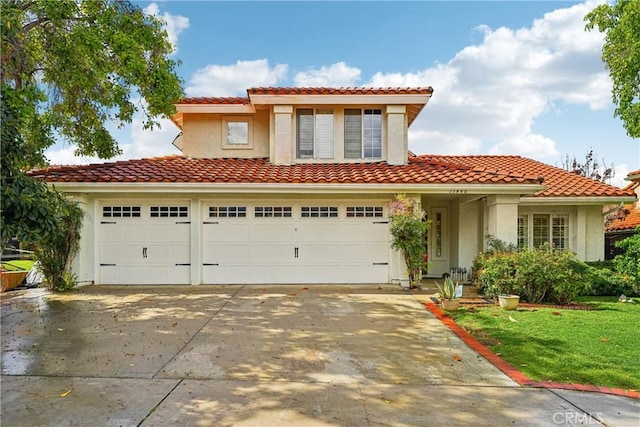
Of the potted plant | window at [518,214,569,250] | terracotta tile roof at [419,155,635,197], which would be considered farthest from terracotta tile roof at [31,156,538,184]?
the potted plant

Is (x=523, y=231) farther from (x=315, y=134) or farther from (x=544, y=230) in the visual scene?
(x=315, y=134)

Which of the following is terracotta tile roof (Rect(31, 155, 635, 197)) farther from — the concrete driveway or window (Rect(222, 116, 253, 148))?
the concrete driveway

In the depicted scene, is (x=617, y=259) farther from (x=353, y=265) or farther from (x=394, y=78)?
(x=394, y=78)

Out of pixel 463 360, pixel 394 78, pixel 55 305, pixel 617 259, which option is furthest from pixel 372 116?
pixel 55 305

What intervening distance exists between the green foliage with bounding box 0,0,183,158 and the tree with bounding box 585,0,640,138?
11.0 meters

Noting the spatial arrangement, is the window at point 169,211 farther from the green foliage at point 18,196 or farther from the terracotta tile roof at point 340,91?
the green foliage at point 18,196

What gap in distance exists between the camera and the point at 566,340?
620 centimetres

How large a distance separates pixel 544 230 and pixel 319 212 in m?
7.72

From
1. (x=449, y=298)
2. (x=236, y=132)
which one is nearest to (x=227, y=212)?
(x=236, y=132)

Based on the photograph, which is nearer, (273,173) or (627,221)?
(273,173)

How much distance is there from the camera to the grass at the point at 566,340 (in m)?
4.88

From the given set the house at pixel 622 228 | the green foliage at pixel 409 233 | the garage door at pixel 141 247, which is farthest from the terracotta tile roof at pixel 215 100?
the house at pixel 622 228

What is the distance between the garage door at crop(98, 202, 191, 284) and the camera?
36.8ft

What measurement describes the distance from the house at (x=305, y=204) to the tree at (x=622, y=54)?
2.58 meters
